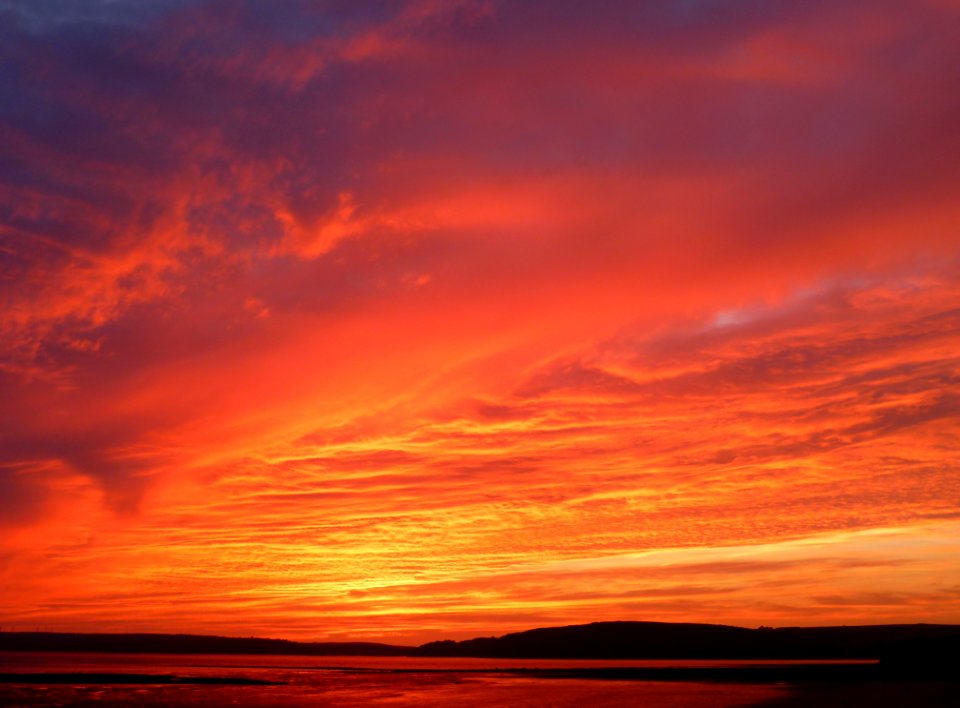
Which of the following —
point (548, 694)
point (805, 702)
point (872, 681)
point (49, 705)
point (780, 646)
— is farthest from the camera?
point (780, 646)

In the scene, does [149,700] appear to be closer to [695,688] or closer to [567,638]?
[695,688]

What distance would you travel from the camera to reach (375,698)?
182ft

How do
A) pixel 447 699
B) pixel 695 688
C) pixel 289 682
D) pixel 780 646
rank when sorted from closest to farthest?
pixel 447 699 → pixel 695 688 → pixel 289 682 → pixel 780 646

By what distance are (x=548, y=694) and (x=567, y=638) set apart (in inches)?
5318

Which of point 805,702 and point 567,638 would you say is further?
point 567,638

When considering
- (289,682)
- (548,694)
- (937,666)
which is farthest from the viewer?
(937,666)

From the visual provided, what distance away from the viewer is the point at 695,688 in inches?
2554

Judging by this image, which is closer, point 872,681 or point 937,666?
point 872,681

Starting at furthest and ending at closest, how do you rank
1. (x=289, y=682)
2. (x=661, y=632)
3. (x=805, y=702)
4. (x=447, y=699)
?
(x=661, y=632), (x=289, y=682), (x=447, y=699), (x=805, y=702)

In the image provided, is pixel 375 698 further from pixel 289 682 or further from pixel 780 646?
pixel 780 646

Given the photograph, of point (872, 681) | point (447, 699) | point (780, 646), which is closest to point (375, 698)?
point (447, 699)

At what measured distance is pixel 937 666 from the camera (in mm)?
91062

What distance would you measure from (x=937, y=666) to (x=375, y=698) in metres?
68.0

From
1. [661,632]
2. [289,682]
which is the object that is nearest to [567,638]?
[661,632]
